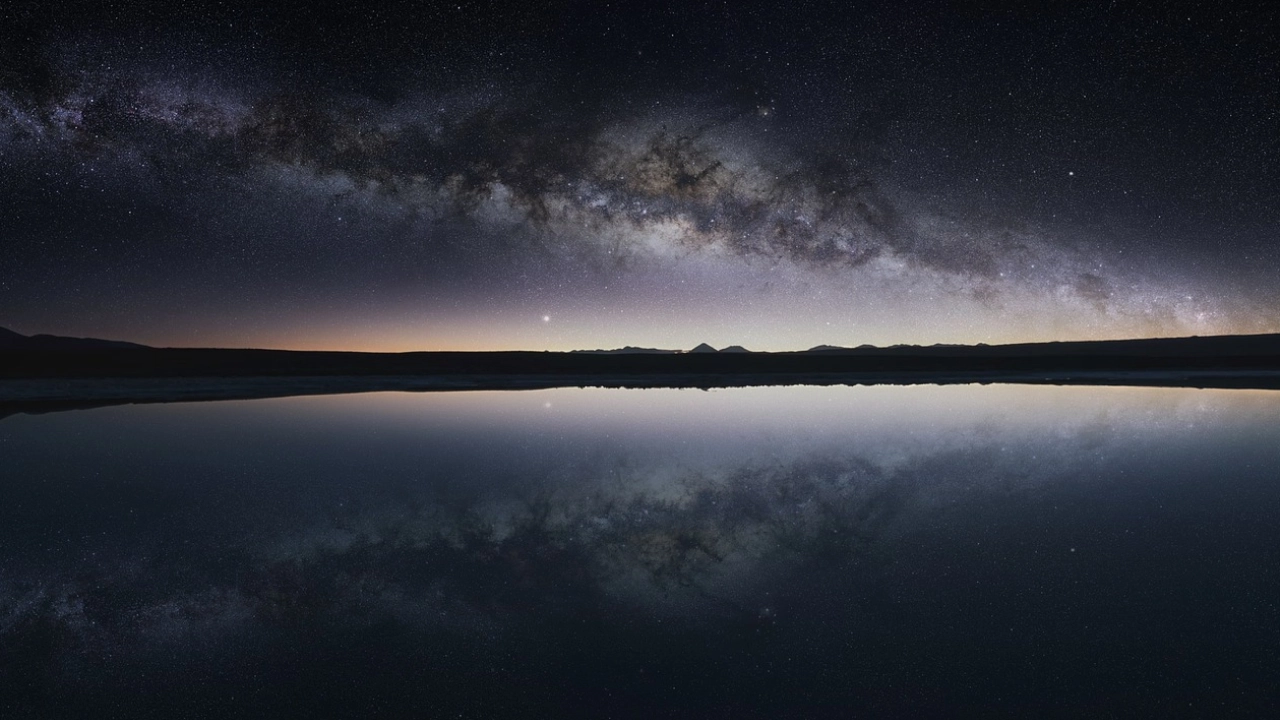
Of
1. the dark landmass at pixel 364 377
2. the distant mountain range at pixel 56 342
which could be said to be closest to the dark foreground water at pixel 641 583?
the dark landmass at pixel 364 377

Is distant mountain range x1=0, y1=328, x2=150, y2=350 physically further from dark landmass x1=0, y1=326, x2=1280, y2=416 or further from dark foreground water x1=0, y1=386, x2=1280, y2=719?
dark foreground water x1=0, y1=386, x2=1280, y2=719

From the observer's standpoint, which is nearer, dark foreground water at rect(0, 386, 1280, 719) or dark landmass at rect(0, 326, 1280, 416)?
dark foreground water at rect(0, 386, 1280, 719)

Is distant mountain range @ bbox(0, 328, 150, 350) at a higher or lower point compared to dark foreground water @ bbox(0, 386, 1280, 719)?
higher

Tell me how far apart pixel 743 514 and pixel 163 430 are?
51.9ft

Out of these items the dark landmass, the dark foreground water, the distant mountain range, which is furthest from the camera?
the distant mountain range

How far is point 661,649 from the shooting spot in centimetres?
469

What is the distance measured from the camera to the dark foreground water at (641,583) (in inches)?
164

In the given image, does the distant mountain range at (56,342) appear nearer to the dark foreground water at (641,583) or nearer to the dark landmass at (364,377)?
the dark landmass at (364,377)

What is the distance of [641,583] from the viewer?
596 centimetres

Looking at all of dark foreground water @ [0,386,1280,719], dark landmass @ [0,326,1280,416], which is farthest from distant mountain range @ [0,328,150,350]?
dark foreground water @ [0,386,1280,719]

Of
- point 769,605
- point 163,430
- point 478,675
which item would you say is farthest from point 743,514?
point 163,430

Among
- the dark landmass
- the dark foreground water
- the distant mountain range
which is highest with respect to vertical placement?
the distant mountain range

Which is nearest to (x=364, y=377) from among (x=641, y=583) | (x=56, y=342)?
(x=641, y=583)

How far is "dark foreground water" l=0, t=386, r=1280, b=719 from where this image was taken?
4.17 metres
